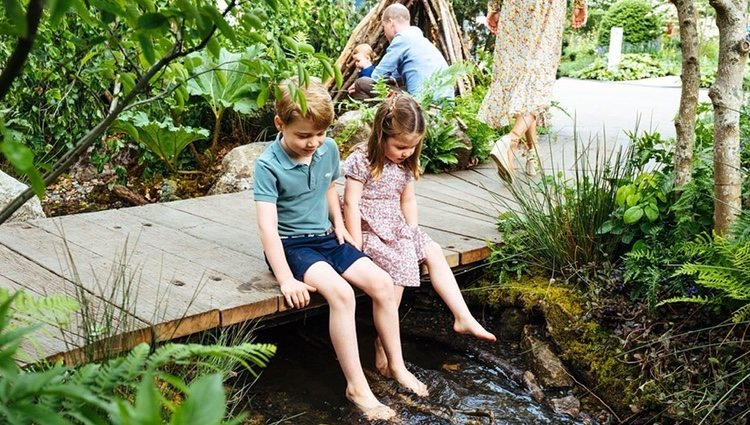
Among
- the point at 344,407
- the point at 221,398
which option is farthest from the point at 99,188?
the point at 221,398

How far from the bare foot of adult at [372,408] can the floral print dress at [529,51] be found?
359 cm

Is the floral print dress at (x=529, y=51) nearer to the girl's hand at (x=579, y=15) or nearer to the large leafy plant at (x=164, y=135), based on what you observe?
the girl's hand at (x=579, y=15)

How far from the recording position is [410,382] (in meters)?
3.41

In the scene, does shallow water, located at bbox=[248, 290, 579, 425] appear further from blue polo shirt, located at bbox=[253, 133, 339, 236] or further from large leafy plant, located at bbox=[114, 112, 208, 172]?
large leafy plant, located at bbox=[114, 112, 208, 172]

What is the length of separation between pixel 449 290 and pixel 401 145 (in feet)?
2.36

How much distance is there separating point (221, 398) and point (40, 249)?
3399 millimetres

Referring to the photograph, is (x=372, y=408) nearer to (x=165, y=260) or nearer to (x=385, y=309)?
(x=385, y=309)

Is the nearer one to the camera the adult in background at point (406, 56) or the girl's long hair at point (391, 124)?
the girl's long hair at point (391, 124)

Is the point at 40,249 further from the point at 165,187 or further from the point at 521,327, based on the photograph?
the point at 521,327

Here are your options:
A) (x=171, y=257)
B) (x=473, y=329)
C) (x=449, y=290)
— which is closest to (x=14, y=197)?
(x=171, y=257)

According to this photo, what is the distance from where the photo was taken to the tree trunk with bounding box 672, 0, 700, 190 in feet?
11.3

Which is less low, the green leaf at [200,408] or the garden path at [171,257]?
the green leaf at [200,408]

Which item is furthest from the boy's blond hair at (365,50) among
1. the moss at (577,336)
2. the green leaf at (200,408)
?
the green leaf at (200,408)

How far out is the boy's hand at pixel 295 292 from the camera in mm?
3236
